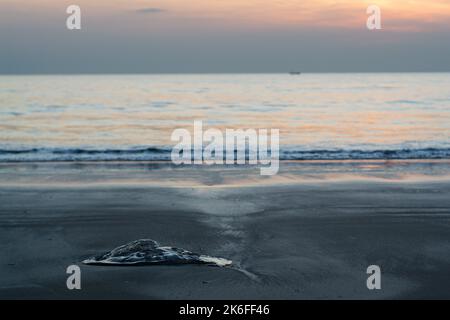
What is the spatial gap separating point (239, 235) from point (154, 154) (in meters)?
12.5

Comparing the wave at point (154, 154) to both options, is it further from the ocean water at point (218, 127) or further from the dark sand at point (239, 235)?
the dark sand at point (239, 235)

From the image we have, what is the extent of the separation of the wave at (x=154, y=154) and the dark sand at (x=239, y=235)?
18.6 feet

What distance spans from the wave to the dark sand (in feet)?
18.6

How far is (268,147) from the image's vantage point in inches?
901

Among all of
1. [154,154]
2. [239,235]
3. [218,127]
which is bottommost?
[239,235]

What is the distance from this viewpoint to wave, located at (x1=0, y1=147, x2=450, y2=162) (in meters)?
19.3

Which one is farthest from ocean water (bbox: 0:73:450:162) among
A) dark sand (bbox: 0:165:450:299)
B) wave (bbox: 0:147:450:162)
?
dark sand (bbox: 0:165:450:299)

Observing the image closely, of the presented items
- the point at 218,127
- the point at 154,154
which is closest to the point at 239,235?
the point at 154,154

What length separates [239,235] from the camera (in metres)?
8.50

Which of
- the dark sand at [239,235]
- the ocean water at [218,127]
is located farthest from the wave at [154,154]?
the dark sand at [239,235]

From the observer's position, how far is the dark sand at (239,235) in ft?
20.5

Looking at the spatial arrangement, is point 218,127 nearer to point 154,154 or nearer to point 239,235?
point 154,154

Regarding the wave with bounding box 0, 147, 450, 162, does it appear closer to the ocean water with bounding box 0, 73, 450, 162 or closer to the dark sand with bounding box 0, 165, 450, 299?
the ocean water with bounding box 0, 73, 450, 162

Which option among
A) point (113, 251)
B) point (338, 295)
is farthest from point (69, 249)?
point (338, 295)
